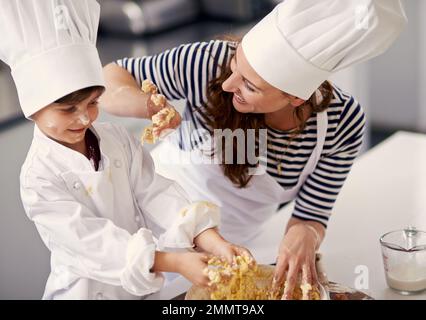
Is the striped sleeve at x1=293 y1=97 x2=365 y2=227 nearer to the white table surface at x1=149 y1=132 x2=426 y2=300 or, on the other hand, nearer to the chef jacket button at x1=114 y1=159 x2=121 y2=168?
the white table surface at x1=149 y1=132 x2=426 y2=300

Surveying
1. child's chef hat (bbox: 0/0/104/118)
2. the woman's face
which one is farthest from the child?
the woman's face

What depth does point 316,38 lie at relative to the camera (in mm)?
694

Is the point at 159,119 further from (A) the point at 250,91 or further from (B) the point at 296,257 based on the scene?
(B) the point at 296,257

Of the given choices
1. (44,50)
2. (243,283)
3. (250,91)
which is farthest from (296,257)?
(44,50)

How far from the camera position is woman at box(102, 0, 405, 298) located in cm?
69

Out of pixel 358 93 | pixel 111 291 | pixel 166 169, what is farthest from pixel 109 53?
pixel 358 93

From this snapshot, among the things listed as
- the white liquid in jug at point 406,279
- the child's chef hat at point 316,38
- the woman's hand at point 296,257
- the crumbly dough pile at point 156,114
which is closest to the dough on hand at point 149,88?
the crumbly dough pile at point 156,114

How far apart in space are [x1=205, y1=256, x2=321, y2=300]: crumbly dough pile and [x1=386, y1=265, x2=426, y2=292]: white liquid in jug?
95 millimetres

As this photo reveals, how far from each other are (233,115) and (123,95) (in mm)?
112

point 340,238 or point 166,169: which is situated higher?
point 166,169

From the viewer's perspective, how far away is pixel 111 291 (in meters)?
0.76
